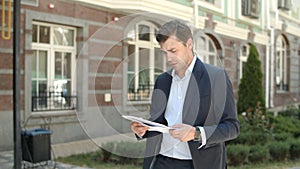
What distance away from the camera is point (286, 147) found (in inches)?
265

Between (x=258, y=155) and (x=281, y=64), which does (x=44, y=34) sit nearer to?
(x=258, y=155)

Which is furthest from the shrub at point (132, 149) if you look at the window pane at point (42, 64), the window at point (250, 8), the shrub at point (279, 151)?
the window at point (250, 8)

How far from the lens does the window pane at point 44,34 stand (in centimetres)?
865

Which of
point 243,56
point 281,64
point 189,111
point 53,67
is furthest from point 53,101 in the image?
point 281,64

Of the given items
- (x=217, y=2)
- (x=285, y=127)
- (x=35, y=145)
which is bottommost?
(x=285, y=127)

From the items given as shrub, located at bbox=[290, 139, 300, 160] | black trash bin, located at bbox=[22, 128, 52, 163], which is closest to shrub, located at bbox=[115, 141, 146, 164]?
black trash bin, located at bbox=[22, 128, 52, 163]

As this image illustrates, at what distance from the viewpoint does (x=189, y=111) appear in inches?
79.3

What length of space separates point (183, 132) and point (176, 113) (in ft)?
0.85

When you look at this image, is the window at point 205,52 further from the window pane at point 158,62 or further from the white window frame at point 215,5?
the white window frame at point 215,5

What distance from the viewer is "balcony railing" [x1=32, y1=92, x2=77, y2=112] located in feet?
28.1

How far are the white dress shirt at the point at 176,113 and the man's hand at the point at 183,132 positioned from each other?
187 mm

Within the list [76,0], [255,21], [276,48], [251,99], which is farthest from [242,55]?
[76,0]

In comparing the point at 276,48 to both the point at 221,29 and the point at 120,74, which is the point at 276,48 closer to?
the point at 221,29

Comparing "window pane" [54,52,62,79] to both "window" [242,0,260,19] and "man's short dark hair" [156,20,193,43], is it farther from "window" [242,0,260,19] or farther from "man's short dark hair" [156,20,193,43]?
"window" [242,0,260,19]
